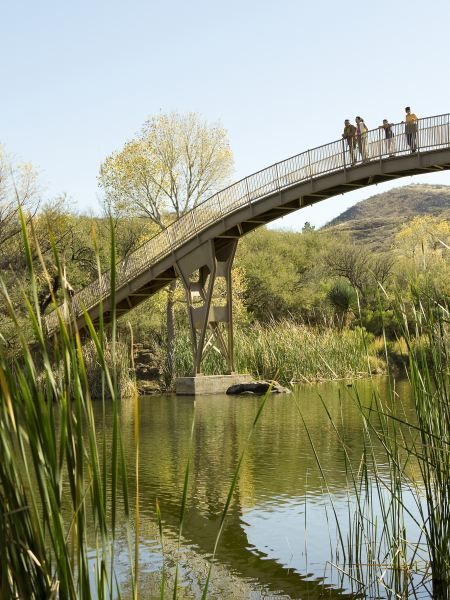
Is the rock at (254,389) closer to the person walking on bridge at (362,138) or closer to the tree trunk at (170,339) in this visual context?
the tree trunk at (170,339)

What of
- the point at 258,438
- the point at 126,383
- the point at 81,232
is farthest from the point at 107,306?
the point at 258,438

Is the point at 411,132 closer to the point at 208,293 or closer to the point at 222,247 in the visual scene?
the point at 222,247

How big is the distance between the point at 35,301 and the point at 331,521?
19.4 ft

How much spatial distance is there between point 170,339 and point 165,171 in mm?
7056

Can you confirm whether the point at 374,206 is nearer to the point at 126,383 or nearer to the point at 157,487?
the point at 126,383

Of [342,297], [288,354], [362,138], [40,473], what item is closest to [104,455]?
[40,473]

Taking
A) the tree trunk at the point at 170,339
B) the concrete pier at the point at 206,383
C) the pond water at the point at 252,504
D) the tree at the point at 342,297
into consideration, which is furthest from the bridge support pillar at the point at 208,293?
the tree at the point at 342,297

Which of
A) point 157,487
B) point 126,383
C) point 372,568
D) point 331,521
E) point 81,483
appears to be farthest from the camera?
point 126,383

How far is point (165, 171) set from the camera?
32.8 metres

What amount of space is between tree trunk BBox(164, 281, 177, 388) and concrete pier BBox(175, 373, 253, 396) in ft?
6.93

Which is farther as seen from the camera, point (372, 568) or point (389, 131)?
point (389, 131)

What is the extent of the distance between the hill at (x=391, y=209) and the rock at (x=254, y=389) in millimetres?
58463

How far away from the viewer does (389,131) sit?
21766mm

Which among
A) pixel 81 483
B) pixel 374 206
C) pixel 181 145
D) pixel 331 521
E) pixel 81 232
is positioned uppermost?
pixel 374 206
